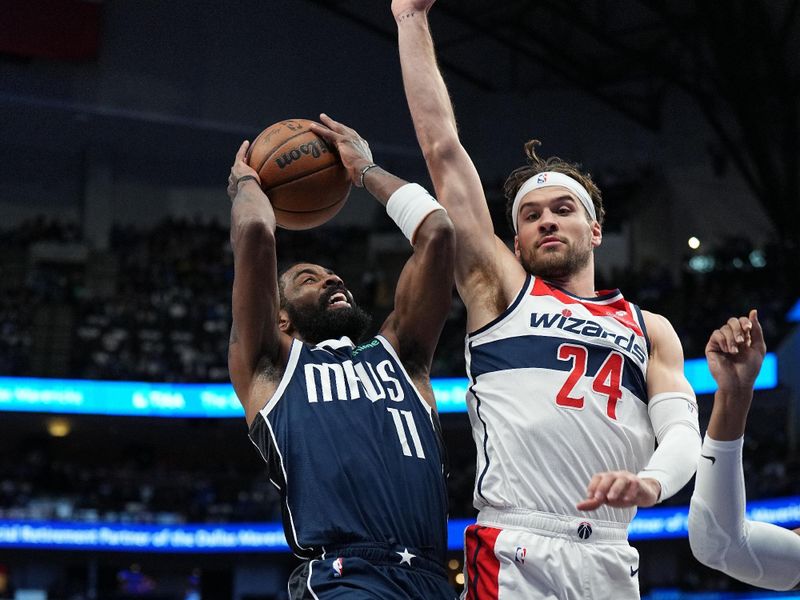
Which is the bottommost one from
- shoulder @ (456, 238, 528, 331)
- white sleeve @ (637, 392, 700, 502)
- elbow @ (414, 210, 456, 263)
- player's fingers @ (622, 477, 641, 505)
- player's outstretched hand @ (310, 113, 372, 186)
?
player's fingers @ (622, 477, 641, 505)

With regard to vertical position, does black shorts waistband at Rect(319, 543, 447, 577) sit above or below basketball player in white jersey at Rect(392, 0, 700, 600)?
below

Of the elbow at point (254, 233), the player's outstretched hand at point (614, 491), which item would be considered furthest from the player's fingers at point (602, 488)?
the elbow at point (254, 233)

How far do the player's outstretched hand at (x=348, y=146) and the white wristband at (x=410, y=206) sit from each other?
229 mm

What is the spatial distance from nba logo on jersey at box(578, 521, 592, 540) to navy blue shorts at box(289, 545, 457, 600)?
18.9 inches

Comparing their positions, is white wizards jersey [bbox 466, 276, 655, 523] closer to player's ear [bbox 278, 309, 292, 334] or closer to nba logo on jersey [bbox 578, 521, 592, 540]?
nba logo on jersey [bbox 578, 521, 592, 540]

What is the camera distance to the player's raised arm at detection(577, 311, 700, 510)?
2768 mm

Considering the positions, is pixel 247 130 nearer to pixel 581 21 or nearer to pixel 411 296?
pixel 581 21

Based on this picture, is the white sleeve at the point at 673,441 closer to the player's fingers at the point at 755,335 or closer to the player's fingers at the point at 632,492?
the player's fingers at the point at 632,492

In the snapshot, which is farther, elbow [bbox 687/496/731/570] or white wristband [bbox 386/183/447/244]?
white wristband [bbox 386/183/447/244]

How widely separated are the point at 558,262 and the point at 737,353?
79 centimetres

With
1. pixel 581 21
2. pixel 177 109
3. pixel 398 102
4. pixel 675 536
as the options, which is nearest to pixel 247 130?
pixel 177 109

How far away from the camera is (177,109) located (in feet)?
76.5

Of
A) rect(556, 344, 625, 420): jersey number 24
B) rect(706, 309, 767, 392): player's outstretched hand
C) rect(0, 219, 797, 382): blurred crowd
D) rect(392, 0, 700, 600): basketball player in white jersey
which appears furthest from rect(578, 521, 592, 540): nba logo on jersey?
rect(0, 219, 797, 382): blurred crowd

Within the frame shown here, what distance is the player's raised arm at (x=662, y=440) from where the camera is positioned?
2768 millimetres
